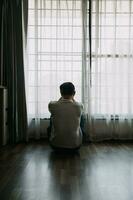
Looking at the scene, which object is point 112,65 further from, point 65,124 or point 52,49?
point 65,124

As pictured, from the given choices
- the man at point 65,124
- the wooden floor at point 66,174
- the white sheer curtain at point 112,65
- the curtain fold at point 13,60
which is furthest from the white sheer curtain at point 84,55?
the man at point 65,124

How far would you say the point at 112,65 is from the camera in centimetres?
479

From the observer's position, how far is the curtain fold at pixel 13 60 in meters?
4.64

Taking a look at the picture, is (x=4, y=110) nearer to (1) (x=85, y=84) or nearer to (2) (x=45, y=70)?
(2) (x=45, y=70)

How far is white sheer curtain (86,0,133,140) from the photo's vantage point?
4785 mm

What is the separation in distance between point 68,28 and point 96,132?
1.65 meters

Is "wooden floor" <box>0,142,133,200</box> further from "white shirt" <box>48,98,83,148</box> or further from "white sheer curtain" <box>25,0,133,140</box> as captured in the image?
"white sheer curtain" <box>25,0,133,140</box>

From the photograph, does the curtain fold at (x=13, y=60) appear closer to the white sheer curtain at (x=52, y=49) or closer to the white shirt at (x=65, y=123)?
the white sheer curtain at (x=52, y=49)

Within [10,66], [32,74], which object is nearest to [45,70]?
[32,74]

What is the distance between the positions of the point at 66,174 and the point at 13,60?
2.34 m

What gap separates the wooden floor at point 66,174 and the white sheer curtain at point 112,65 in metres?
0.71

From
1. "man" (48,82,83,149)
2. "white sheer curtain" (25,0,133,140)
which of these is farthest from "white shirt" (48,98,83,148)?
"white sheer curtain" (25,0,133,140)

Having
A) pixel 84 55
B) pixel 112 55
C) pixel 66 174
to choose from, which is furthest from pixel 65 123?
pixel 112 55

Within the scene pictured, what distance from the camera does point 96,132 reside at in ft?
15.9
